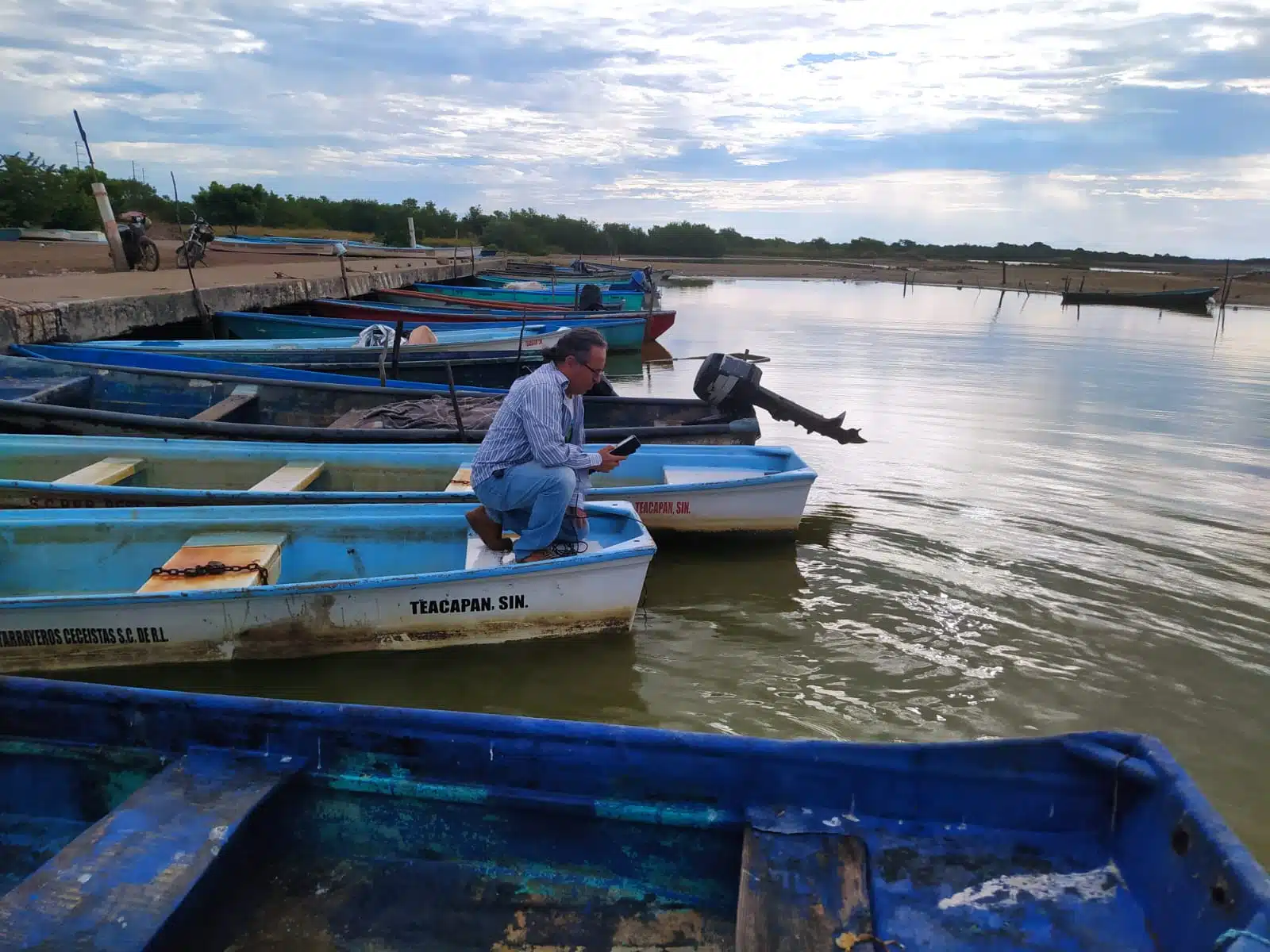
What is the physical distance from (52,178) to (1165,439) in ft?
110

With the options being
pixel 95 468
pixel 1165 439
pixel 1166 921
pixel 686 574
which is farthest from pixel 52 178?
pixel 1166 921

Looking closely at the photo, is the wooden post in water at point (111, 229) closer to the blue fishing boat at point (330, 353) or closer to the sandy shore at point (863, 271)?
the sandy shore at point (863, 271)

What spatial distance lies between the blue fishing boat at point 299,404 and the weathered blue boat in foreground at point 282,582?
195cm

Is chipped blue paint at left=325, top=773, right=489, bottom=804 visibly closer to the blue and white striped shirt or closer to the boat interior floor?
the boat interior floor

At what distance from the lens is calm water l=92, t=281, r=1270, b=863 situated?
4.60 meters

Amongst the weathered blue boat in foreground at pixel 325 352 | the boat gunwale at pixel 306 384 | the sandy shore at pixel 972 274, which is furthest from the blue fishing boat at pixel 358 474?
the sandy shore at pixel 972 274

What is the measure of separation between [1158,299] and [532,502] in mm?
42318

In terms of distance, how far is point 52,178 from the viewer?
2783cm

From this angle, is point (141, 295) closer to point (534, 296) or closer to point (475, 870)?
point (534, 296)

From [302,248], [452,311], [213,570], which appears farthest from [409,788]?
[302,248]

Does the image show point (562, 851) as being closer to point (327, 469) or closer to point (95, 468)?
point (327, 469)

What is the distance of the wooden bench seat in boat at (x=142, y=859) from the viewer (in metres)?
2.09

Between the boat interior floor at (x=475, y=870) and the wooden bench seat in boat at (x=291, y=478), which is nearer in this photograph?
the boat interior floor at (x=475, y=870)

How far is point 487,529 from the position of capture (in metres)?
5.01
